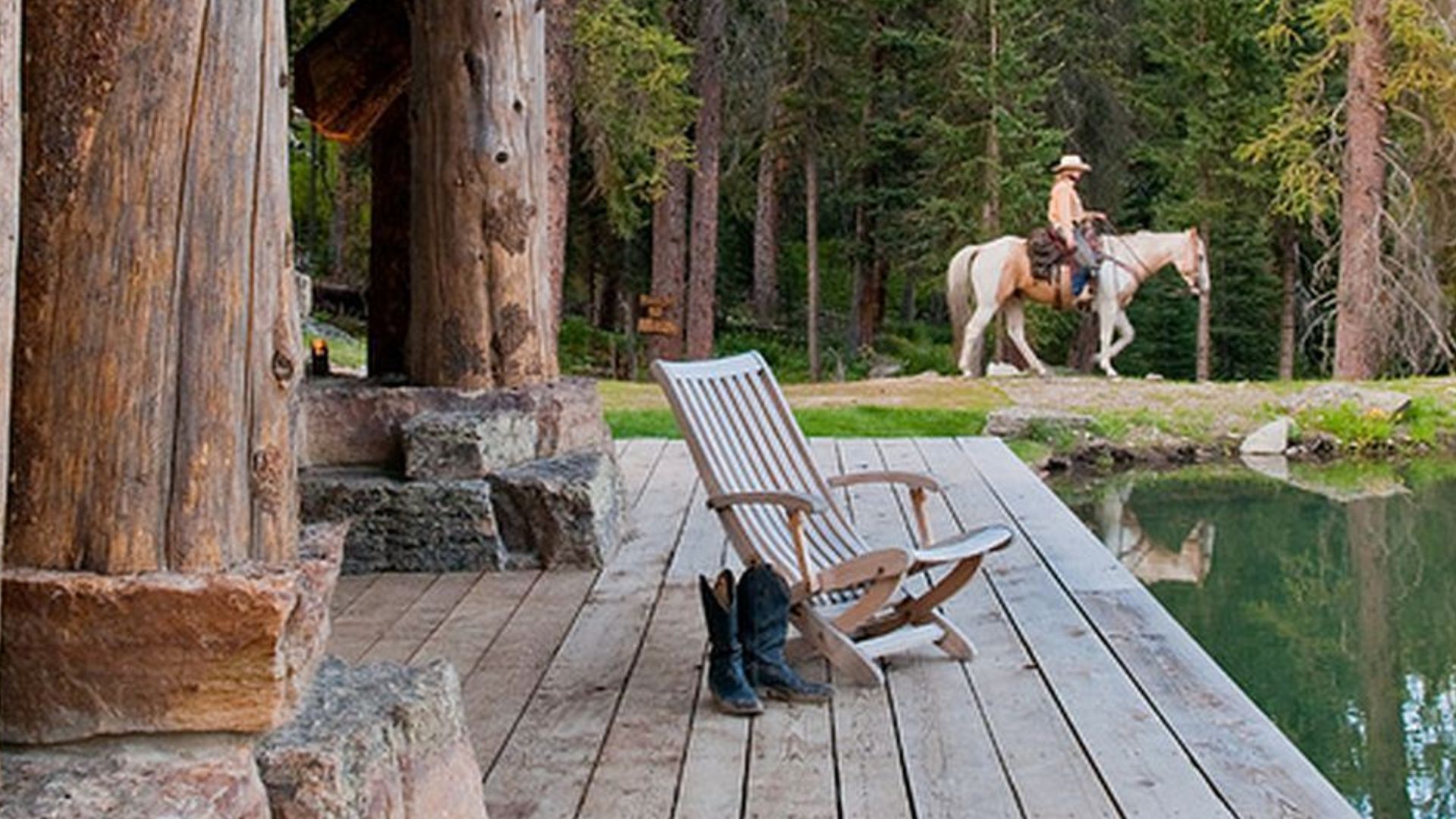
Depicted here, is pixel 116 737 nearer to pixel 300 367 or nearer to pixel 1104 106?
pixel 300 367

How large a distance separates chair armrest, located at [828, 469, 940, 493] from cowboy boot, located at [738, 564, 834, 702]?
696 mm

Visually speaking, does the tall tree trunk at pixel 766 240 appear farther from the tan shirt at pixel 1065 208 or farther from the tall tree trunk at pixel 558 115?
the tall tree trunk at pixel 558 115

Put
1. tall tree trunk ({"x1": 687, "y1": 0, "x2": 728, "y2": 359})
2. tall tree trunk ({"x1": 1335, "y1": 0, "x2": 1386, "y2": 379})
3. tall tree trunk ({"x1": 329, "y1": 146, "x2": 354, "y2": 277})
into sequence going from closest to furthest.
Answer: tall tree trunk ({"x1": 1335, "y1": 0, "x2": 1386, "y2": 379}), tall tree trunk ({"x1": 687, "y1": 0, "x2": 728, "y2": 359}), tall tree trunk ({"x1": 329, "y1": 146, "x2": 354, "y2": 277})

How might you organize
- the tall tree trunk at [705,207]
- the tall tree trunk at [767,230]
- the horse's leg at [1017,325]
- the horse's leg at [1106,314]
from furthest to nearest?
the tall tree trunk at [767,230], the tall tree trunk at [705,207], the horse's leg at [1017,325], the horse's leg at [1106,314]

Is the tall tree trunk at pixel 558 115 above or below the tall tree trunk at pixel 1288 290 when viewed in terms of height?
above

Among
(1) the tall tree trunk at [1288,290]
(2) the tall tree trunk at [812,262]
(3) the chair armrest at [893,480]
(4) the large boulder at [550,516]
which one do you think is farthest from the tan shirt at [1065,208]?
(3) the chair armrest at [893,480]

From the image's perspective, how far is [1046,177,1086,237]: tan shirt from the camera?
15.3m

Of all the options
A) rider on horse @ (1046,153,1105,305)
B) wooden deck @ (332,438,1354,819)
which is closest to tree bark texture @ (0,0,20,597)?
wooden deck @ (332,438,1354,819)

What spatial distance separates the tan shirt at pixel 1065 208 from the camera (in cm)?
1527

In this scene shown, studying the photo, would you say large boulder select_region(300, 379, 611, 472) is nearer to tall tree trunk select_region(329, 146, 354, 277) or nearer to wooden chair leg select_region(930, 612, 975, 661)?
wooden chair leg select_region(930, 612, 975, 661)

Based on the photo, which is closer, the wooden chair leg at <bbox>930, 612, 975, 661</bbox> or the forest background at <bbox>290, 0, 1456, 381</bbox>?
the wooden chair leg at <bbox>930, 612, 975, 661</bbox>

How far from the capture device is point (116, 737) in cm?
217

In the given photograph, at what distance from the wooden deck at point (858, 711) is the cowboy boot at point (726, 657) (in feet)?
0.14

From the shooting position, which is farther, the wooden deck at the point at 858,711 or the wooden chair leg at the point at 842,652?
the wooden chair leg at the point at 842,652
